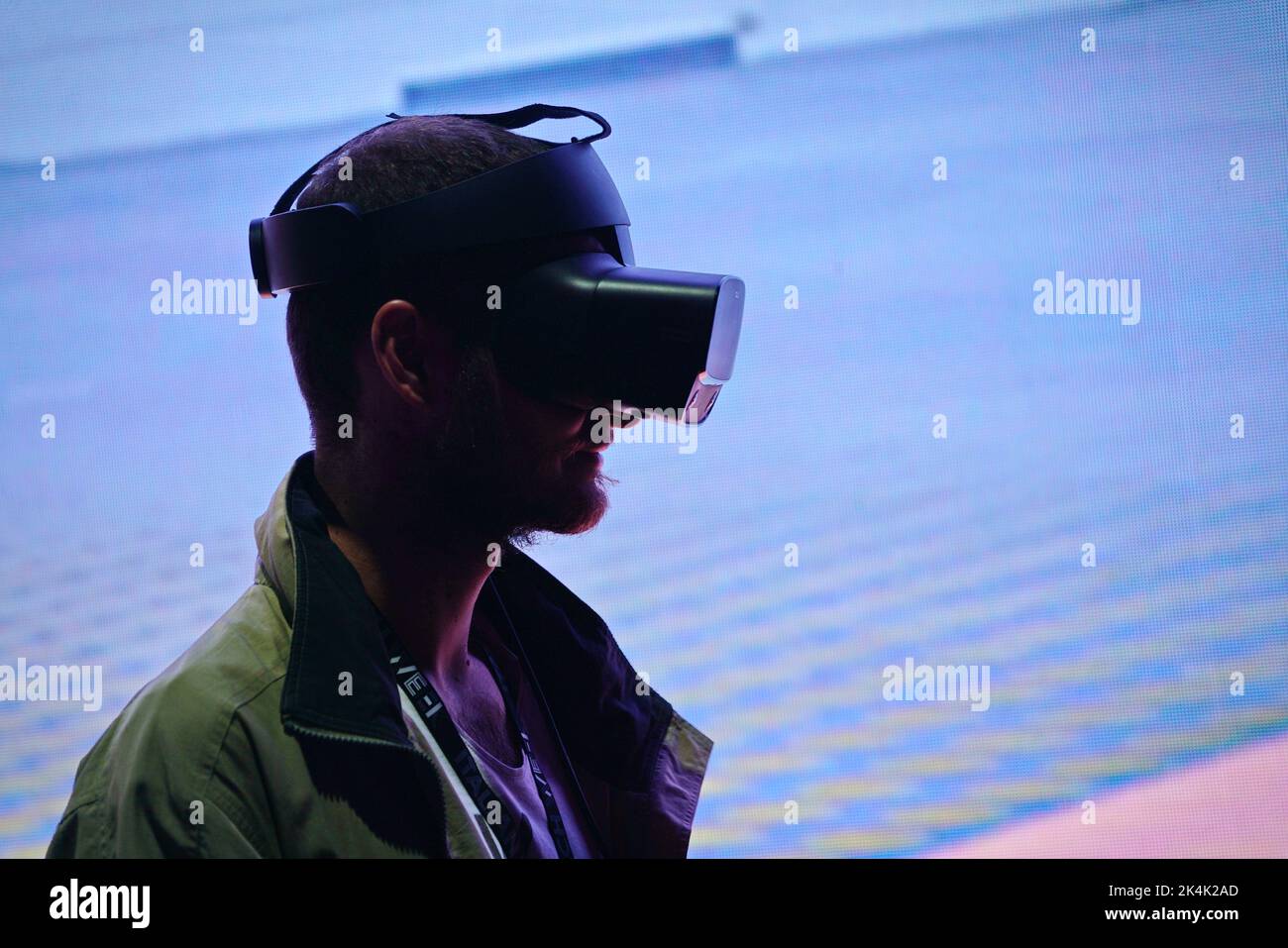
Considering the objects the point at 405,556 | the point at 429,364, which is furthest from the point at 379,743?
the point at 429,364

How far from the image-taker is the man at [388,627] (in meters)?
0.81

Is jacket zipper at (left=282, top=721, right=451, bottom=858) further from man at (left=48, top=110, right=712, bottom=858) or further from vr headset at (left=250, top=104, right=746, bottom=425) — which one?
vr headset at (left=250, top=104, right=746, bottom=425)

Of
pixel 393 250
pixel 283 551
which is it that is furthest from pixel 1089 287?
pixel 283 551

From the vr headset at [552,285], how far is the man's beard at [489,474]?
4 cm

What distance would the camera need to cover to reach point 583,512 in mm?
1025

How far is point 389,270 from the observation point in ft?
3.11

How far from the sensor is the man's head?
0.96m

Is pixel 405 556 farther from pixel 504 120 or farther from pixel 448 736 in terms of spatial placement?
pixel 504 120

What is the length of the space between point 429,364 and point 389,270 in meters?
0.09

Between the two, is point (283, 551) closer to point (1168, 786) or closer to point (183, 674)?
point (183, 674)

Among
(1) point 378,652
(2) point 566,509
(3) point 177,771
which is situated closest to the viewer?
(3) point 177,771

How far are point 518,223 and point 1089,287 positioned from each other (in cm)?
110

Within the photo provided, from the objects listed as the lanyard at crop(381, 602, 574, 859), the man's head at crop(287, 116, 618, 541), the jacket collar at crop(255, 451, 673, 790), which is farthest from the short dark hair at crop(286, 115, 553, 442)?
the lanyard at crop(381, 602, 574, 859)
